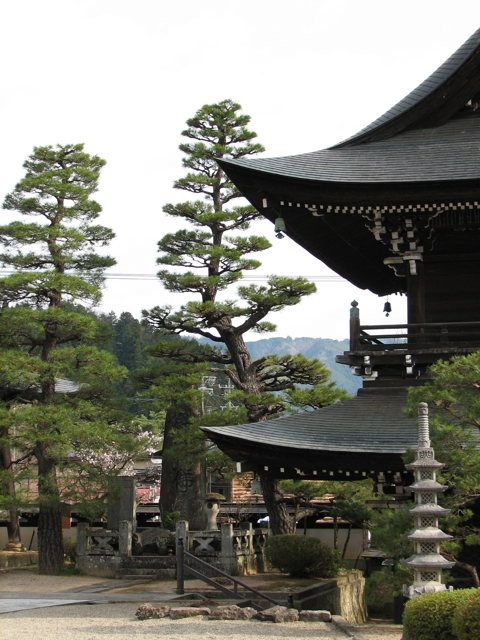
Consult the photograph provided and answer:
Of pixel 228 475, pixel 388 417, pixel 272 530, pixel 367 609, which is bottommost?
pixel 367 609

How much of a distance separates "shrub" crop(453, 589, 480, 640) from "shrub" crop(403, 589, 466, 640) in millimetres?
305

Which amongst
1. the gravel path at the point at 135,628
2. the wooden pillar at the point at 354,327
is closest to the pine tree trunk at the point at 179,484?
the wooden pillar at the point at 354,327

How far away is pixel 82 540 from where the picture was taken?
1891cm

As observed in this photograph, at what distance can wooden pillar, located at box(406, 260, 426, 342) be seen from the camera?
12.5 meters

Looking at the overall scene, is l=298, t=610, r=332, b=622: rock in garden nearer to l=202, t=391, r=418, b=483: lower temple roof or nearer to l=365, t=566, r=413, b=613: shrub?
l=365, t=566, r=413, b=613: shrub

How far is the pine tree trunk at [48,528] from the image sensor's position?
18375 mm

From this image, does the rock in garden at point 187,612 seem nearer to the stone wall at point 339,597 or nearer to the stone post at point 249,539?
the stone wall at point 339,597

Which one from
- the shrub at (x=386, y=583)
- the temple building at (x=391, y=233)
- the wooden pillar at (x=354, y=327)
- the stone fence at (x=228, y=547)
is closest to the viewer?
the shrub at (x=386, y=583)

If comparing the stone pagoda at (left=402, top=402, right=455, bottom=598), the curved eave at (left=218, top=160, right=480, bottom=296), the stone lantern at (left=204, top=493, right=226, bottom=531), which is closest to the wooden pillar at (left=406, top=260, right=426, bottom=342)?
the curved eave at (left=218, top=160, right=480, bottom=296)

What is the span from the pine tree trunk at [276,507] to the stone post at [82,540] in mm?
4784

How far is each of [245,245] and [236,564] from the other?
8.30 m

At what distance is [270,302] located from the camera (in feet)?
61.8

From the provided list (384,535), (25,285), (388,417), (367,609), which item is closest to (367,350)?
(388,417)

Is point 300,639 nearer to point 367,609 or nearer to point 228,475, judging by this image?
point 367,609
